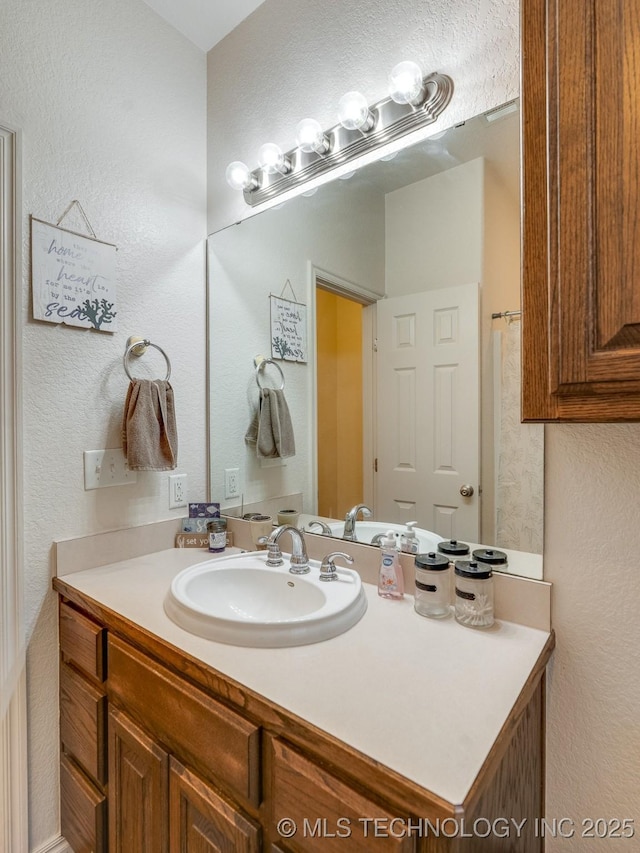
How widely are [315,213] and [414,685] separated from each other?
1288 millimetres

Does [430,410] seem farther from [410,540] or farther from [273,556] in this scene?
[273,556]

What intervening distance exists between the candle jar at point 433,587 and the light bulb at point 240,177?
1.29 m

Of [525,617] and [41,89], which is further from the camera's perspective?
[41,89]

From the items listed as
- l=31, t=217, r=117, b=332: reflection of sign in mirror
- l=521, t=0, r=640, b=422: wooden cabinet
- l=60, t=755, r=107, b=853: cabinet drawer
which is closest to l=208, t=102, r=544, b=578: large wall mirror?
l=521, t=0, r=640, b=422: wooden cabinet

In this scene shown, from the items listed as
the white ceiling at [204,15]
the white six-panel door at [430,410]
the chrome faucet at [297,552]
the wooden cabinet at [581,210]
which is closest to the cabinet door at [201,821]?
the chrome faucet at [297,552]

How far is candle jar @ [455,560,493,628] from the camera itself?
913mm

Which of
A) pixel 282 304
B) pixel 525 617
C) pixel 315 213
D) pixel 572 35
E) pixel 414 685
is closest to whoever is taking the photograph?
pixel 572 35

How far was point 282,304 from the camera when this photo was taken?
1480mm

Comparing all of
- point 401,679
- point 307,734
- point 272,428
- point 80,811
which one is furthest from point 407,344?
point 80,811

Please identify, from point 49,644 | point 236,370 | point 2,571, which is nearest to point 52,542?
point 2,571

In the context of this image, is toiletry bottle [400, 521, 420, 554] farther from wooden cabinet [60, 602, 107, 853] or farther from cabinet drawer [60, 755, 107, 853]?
cabinet drawer [60, 755, 107, 853]

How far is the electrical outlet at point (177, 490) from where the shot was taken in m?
1.51

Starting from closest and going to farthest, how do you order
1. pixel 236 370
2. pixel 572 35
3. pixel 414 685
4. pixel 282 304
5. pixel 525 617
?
1. pixel 572 35
2. pixel 414 685
3. pixel 525 617
4. pixel 282 304
5. pixel 236 370

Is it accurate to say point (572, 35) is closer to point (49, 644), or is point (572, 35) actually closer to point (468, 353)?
point (468, 353)
